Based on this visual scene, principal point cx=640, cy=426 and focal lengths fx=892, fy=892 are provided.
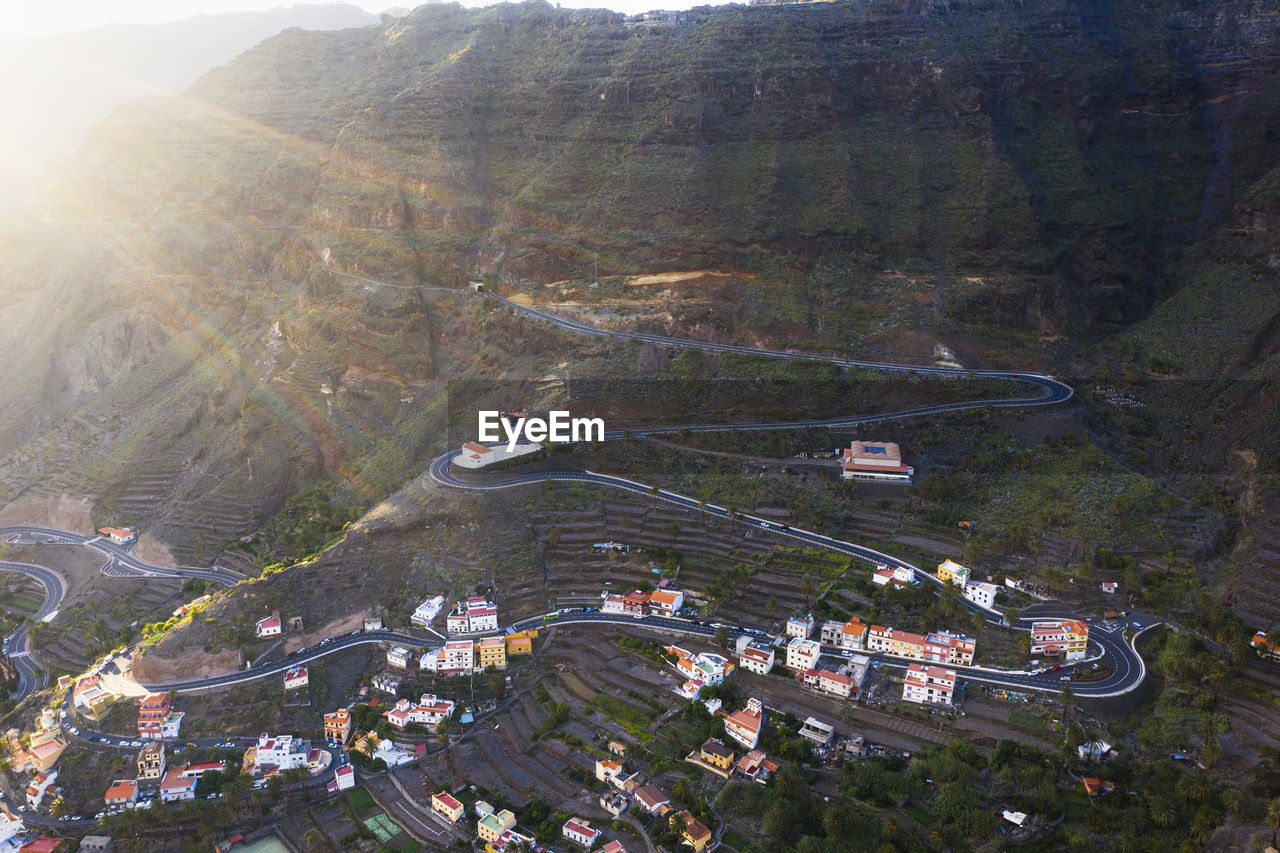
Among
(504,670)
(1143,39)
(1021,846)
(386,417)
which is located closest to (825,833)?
(1021,846)

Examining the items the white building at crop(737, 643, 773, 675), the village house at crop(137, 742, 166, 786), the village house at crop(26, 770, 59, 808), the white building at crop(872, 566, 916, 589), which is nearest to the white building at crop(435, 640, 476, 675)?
the village house at crop(137, 742, 166, 786)

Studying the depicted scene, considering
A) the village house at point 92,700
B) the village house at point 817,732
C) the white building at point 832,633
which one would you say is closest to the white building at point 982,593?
the white building at point 832,633

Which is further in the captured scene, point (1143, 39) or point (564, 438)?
point (1143, 39)

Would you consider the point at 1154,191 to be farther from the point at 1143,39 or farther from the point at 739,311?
the point at 739,311

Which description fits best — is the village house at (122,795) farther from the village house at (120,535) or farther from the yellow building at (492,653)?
the village house at (120,535)

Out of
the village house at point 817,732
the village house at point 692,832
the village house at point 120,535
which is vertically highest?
the village house at point 817,732

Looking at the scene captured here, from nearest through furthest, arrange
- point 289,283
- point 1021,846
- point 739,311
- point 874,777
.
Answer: point 1021,846
point 874,777
point 739,311
point 289,283

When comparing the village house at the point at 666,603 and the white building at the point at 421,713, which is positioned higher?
the village house at the point at 666,603
